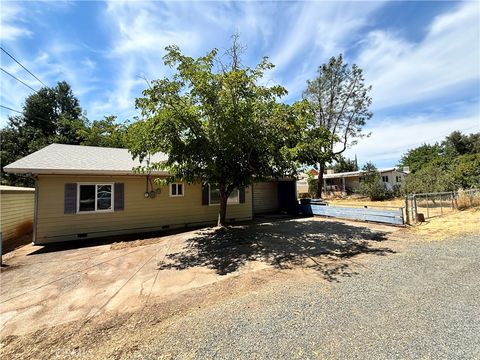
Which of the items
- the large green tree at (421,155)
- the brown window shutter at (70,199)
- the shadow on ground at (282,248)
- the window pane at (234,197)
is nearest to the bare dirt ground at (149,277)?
the shadow on ground at (282,248)

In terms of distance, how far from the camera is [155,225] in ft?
34.0

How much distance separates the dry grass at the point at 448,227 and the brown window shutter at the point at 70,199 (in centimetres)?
1244

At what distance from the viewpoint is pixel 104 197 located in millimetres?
9430

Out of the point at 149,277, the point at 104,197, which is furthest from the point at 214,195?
the point at 149,277

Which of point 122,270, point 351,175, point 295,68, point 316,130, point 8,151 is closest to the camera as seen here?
point 122,270

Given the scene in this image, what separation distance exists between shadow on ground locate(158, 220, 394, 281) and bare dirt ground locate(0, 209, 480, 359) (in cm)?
3

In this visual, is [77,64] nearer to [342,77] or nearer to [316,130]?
[316,130]

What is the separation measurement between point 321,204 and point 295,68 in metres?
8.12

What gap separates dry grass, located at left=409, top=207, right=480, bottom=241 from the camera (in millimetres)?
8102

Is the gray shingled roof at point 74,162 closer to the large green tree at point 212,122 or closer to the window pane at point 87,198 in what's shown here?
the window pane at point 87,198

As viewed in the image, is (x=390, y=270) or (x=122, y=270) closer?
(x=390, y=270)

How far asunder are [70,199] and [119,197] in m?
1.63

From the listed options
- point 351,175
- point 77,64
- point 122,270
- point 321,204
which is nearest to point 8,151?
point 77,64

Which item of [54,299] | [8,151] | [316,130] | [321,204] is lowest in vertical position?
[54,299]
